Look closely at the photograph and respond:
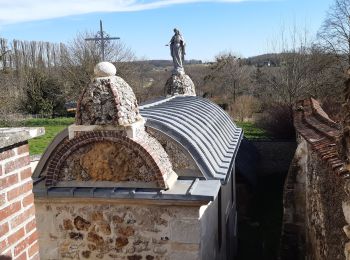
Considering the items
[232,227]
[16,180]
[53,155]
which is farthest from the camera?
[232,227]

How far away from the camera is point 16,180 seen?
8.93ft

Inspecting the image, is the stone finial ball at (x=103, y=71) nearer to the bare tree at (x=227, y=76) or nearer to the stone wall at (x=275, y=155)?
the stone wall at (x=275, y=155)

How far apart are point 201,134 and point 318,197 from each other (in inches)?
102

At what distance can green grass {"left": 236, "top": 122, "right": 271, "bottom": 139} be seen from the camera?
2232 cm

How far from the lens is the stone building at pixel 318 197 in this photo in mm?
4465

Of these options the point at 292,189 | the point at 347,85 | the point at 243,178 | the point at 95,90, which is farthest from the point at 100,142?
the point at 243,178

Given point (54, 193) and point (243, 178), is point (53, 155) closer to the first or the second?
point (54, 193)

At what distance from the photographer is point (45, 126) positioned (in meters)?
29.5

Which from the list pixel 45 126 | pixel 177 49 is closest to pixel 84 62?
pixel 45 126

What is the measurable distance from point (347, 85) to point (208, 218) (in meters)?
4.38

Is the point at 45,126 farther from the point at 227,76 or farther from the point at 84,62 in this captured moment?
the point at 227,76

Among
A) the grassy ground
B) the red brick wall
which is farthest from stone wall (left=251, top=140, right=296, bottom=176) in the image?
the red brick wall

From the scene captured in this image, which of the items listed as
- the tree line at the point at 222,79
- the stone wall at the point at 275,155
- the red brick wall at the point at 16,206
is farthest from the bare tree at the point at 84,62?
the red brick wall at the point at 16,206

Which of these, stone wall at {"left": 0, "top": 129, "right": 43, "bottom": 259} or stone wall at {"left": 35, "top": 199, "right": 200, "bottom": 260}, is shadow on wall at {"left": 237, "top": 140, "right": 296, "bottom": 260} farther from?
stone wall at {"left": 0, "top": 129, "right": 43, "bottom": 259}
